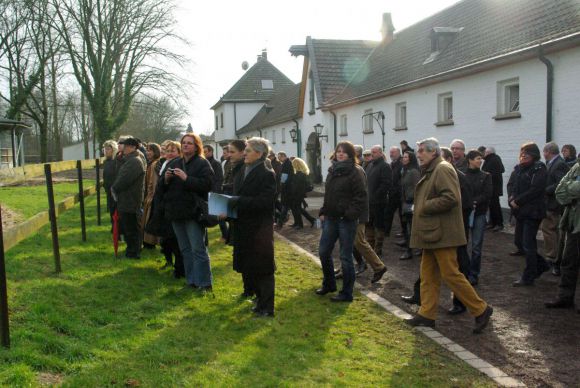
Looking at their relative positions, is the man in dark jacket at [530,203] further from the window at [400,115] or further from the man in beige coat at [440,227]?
the window at [400,115]

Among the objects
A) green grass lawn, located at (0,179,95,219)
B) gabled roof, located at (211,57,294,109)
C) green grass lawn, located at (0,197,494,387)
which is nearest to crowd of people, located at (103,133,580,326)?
green grass lawn, located at (0,197,494,387)

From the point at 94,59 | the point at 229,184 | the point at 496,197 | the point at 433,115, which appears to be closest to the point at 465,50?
the point at 433,115

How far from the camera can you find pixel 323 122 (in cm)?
3055

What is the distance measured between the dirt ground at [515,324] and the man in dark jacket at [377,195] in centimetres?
44

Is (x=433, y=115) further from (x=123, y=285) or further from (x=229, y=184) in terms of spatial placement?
(x=123, y=285)

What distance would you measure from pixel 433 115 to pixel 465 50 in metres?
2.25

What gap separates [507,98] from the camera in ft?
51.8

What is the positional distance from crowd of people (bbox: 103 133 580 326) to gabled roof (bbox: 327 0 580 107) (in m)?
6.76

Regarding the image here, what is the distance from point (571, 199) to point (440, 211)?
1830 mm

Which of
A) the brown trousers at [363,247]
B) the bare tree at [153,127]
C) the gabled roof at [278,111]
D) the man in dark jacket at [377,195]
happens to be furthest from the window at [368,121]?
the bare tree at [153,127]

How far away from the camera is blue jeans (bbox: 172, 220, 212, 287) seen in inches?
273

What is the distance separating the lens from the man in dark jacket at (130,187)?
8.41 m

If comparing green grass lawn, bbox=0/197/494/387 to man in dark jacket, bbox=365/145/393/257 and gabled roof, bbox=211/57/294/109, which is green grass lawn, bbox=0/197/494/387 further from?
gabled roof, bbox=211/57/294/109

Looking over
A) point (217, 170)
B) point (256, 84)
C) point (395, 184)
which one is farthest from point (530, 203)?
point (256, 84)
